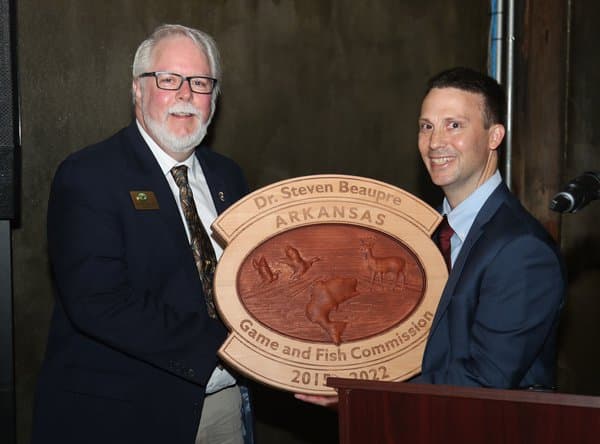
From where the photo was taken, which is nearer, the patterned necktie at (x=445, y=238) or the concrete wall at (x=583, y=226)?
the patterned necktie at (x=445, y=238)

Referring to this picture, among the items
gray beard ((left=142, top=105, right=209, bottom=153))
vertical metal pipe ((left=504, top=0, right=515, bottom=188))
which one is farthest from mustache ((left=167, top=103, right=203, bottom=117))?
vertical metal pipe ((left=504, top=0, right=515, bottom=188))

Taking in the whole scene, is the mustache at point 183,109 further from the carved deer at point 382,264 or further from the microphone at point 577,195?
the microphone at point 577,195

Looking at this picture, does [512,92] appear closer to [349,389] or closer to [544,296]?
[544,296]

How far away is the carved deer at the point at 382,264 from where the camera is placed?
1824 millimetres

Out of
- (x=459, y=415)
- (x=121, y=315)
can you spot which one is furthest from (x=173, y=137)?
(x=459, y=415)

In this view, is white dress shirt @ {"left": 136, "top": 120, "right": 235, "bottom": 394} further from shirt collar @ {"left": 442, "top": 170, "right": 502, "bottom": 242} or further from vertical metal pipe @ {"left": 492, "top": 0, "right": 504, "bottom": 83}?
vertical metal pipe @ {"left": 492, "top": 0, "right": 504, "bottom": 83}

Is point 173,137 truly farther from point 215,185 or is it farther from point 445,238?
point 445,238

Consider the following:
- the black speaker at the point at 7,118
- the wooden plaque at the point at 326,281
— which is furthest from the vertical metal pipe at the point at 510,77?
the black speaker at the point at 7,118

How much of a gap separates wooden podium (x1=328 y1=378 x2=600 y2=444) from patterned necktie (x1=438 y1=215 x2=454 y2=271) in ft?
2.04

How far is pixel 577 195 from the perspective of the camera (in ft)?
4.71

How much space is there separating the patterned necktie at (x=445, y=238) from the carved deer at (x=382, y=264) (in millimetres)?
118

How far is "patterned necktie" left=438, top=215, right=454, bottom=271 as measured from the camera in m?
1.86

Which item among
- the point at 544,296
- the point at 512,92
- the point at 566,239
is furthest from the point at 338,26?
the point at 544,296

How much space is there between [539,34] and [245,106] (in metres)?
1.25
